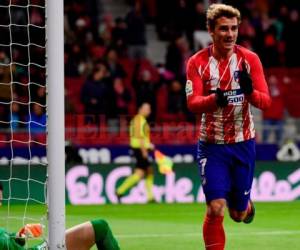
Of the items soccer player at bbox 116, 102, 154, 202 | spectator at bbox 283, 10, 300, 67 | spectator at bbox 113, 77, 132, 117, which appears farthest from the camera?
spectator at bbox 283, 10, 300, 67

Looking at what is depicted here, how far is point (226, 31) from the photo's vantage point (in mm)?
8109

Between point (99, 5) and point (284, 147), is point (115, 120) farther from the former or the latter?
point (99, 5)

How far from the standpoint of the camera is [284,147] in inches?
750

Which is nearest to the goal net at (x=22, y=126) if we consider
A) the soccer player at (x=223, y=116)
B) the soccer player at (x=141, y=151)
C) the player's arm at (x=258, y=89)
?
the soccer player at (x=141, y=151)

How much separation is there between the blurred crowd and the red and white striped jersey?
354 inches

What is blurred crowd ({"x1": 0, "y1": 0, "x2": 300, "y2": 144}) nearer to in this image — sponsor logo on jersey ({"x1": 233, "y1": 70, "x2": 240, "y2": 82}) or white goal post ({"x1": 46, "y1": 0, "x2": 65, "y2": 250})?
sponsor logo on jersey ({"x1": 233, "y1": 70, "x2": 240, "y2": 82})

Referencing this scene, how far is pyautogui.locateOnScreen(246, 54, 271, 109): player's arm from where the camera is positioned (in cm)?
789

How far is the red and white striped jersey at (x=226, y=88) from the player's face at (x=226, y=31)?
179mm

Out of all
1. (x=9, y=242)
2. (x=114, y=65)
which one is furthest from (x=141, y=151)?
(x=9, y=242)

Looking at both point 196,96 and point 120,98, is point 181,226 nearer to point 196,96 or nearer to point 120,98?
point 196,96

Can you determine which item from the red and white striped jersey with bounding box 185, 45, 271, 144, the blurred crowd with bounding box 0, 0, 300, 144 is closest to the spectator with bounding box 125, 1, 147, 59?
the blurred crowd with bounding box 0, 0, 300, 144

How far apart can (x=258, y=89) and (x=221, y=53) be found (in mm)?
426

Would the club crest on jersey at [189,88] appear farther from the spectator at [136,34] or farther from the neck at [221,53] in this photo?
the spectator at [136,34]

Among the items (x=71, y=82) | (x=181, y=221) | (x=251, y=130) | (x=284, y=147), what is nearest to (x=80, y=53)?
(x=71, y=82)
